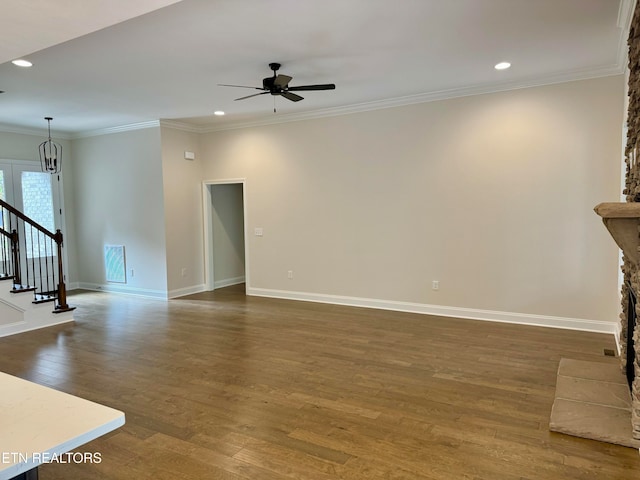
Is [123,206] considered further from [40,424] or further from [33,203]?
[40,424]

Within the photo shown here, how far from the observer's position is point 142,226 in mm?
7414

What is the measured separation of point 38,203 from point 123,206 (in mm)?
1566

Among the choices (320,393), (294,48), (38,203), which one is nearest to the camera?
(320,393)

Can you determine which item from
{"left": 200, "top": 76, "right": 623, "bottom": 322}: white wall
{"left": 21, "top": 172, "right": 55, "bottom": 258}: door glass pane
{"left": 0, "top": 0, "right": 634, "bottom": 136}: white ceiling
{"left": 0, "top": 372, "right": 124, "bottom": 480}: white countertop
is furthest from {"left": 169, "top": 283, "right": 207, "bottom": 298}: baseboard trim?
{"left": 0, "top": 372, "right": 124, "bottom": 480}: white countertop

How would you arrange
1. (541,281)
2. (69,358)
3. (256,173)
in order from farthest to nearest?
1. (256,173)
2. (541,281)
3. (69,358)

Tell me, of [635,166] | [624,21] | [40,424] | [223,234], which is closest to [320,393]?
[40,424]

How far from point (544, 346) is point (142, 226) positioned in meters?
6.29

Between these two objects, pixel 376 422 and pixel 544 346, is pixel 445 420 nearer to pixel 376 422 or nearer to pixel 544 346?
pixel 376 422

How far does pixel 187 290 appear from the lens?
758cm

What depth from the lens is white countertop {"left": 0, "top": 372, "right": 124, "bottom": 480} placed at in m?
1.08

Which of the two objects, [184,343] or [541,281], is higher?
[541,281]

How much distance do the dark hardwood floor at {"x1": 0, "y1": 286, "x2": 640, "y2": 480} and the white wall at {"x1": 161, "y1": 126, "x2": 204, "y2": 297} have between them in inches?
65.2

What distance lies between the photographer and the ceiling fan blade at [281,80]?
418 cm

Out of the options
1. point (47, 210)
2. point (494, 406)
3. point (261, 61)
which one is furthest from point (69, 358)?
point (47, 210)
